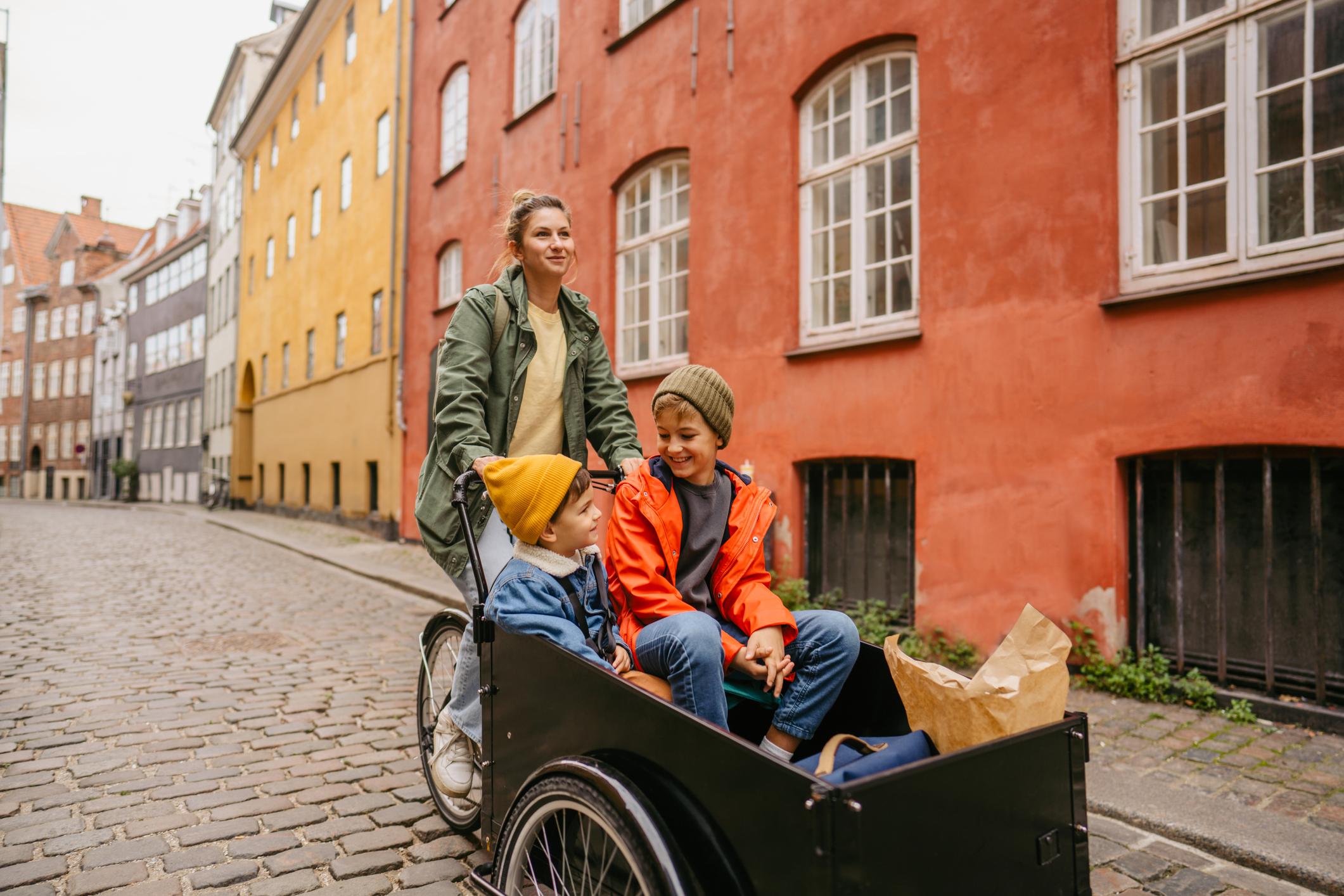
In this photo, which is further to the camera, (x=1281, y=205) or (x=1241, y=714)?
(x=1281, y=205)

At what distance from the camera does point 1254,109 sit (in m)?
4.74

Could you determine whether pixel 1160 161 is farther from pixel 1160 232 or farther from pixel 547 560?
pixel 547 560

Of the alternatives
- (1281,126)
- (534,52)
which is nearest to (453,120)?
(534,52)

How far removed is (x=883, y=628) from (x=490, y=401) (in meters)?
4.03

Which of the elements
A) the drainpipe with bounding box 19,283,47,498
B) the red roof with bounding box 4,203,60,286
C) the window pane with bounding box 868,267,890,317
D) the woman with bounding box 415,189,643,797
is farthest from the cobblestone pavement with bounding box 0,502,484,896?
the red roof with bounding box 4,203,60,286

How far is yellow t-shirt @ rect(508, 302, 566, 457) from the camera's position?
3070 mm

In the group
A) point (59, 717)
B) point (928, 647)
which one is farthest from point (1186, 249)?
point (59, 717)

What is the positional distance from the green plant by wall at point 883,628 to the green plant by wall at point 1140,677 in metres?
0.75

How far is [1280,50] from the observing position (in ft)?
15.4

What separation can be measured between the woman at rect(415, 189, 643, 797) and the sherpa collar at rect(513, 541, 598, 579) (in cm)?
26

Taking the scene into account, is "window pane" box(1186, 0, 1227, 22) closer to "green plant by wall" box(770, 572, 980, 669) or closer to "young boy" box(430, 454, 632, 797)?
"green plant by wall" box(770, 572, 980, 669)

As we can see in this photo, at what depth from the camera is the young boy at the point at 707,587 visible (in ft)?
7.26

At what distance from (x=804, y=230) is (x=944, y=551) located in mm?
3034

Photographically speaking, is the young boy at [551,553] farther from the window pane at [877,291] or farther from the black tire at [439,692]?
the window pane at [877,291]
